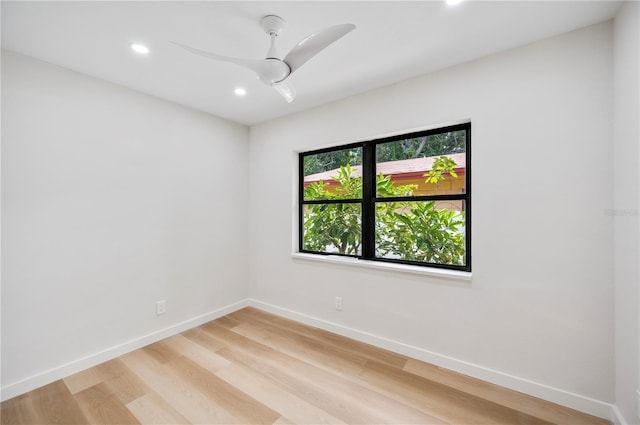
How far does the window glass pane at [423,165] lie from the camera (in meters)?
2.33

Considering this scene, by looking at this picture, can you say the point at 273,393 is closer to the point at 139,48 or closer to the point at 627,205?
the point at 627,205

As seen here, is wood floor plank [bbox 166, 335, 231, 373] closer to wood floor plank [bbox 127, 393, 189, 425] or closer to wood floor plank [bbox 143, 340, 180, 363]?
wood floor plank [bbox 143, 340, 180, 363]

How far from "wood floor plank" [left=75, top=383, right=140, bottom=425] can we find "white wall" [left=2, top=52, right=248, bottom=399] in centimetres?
41

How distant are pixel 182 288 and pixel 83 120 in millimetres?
1811

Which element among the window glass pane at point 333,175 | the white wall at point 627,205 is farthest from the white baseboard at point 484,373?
the window glass pane at point 333,175

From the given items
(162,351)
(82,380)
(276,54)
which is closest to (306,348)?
(162,351)

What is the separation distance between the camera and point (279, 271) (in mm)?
3326

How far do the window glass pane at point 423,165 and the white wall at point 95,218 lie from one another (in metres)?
2.01

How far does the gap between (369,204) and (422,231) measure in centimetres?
58

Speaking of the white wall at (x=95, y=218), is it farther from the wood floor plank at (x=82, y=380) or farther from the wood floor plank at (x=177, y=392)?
the wood floor plank at (x=177, y=392)

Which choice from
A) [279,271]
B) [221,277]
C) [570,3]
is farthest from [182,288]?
[570,3]

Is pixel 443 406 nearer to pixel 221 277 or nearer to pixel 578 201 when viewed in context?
pixel 578 201

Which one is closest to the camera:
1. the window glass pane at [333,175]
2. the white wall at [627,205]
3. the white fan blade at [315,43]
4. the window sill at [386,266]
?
the white fan blade at [315,43]

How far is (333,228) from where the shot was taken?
3143 mm
